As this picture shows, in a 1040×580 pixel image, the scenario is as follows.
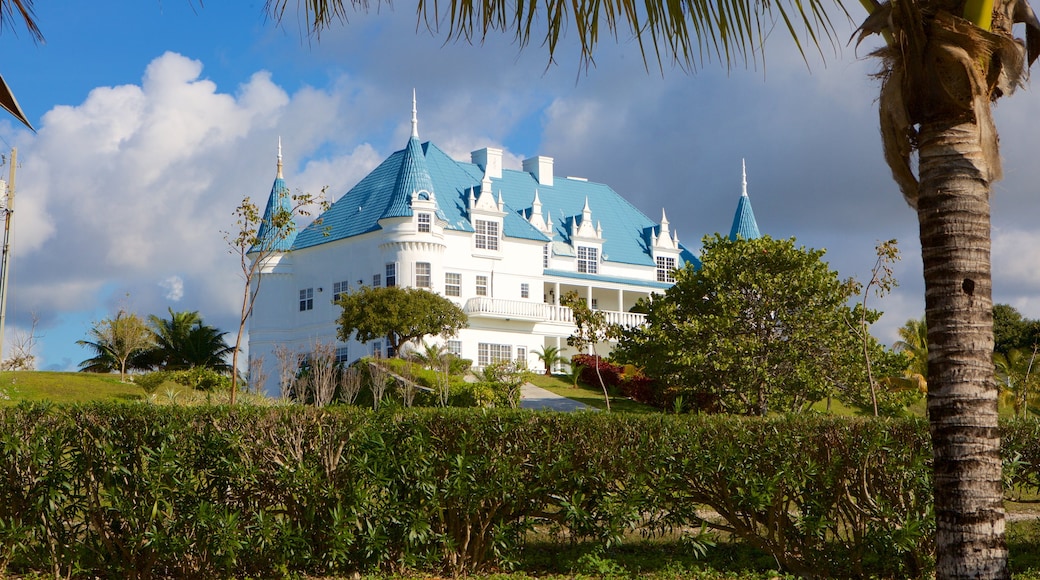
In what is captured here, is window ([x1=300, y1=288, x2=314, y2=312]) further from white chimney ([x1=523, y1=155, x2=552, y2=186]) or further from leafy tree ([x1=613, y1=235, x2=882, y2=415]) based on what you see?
leafy tree ([x1=613, y1=235, x2=882, y2=415])

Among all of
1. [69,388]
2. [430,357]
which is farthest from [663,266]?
[69,388]

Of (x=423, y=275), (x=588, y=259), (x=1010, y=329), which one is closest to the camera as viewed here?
(x=423, y=275)

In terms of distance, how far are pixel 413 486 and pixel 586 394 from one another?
30.5 m

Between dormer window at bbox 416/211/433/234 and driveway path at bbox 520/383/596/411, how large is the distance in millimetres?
9959

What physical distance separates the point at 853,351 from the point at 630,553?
17937 mm

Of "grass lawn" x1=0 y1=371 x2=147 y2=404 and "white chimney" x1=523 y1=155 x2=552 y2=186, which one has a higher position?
"white chimney" x1=523 y1=155 x2=552 y2=186

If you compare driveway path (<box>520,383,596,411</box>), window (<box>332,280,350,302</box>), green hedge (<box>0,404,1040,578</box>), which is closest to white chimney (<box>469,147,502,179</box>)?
window (<box>332,280,350,302</box>)

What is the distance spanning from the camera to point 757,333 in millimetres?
28188

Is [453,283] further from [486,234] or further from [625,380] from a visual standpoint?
[625,380]

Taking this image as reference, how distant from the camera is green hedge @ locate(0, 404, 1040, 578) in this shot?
30.0ft

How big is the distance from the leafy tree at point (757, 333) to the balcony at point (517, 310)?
18103 mm

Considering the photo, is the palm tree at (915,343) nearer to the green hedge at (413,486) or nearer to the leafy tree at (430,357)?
the leafy tree at (430,357)

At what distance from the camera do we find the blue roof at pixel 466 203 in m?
48.0

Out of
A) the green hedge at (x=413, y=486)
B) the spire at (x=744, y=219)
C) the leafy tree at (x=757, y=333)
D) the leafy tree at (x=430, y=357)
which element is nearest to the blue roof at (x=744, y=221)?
the spire at (x=744, y=219)
